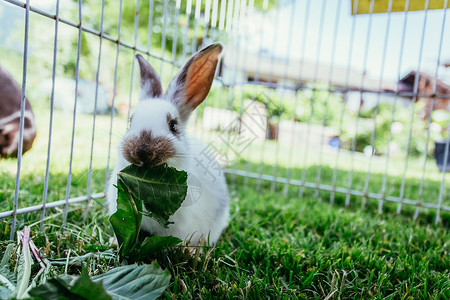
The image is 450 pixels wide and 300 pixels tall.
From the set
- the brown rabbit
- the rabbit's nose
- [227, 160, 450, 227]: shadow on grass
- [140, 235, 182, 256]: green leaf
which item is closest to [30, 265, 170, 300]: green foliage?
[140, 235, 182, 256]: green leaf

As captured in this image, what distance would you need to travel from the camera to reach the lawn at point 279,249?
55.8 inches

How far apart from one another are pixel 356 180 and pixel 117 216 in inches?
144

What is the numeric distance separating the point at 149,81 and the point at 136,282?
3.89 feet

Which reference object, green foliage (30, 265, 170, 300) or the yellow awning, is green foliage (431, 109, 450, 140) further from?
green foliage (30, 265, 170, 300)

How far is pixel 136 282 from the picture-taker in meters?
1.18

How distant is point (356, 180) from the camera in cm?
431

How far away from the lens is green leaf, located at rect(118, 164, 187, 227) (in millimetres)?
1402

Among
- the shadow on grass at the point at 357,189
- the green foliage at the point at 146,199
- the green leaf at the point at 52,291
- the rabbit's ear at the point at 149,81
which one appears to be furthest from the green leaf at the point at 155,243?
the shadow on grass at the point at 357,189

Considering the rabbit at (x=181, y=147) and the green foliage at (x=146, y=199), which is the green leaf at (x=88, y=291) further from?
the rabbit at (x=181, y=147)

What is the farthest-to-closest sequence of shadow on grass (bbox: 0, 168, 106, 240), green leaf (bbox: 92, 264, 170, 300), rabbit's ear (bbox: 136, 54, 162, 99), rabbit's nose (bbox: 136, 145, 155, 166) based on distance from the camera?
rabbit's ear (bbox: 136, 54, 162, 99) → shadow on grass (bbox: 0, 168, 106, 240) → rabbit's nose (bbox: 136, 145, 155, 166) → green leaf (bbox: 92, 264, 170, 300)

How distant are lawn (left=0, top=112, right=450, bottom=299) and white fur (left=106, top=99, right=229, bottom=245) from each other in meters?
0.12

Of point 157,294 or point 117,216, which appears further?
point 117,216

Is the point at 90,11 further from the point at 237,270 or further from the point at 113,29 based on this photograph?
the point at 237,270

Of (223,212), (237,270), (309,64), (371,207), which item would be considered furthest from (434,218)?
(309,64)
